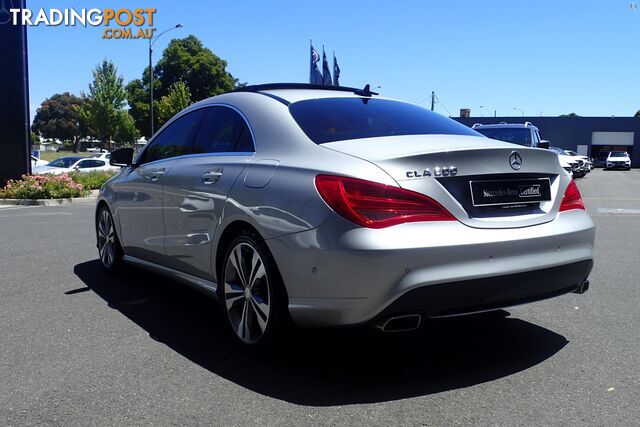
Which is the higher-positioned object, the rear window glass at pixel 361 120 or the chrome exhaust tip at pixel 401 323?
the rear window glass at pixel 361 120

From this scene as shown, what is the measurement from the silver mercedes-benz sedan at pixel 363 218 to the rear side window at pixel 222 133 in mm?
14

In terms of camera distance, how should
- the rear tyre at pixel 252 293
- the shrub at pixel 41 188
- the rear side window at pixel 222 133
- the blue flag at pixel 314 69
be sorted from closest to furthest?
1. the rear tyre at pixel 252 293
2. the rear side window at pixel 222 133
3. the shrub at pixel 41 188
4. the blue flag at pixel 314 69

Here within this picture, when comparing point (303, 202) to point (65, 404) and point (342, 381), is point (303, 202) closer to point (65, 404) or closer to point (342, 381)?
point (342, 381)

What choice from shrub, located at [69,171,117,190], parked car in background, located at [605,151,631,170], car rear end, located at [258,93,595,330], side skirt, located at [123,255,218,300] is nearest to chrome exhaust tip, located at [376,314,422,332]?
car rear end, located at [258,93,595,330]

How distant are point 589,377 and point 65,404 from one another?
2.77m

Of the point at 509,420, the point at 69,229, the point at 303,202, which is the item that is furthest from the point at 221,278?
the point at 69,229

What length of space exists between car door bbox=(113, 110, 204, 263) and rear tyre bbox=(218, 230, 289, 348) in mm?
1203

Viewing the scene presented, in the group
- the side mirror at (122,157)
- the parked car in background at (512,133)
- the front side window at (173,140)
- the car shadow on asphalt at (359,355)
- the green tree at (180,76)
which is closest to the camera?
the car shadow on asphalt at (359,355)

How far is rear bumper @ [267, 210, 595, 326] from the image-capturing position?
9.91 feet

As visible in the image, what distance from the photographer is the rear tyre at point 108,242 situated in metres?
6.04

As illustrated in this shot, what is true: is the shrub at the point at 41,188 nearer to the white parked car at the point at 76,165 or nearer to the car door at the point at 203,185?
the white parked car at the point at 76,165

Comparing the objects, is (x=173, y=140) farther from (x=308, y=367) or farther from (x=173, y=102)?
(x=173, y=102)

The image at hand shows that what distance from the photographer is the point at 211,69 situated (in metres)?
70.4

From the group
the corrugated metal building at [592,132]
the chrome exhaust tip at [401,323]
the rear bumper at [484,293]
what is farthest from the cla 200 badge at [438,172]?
the corrugated metal building at [592,132]
